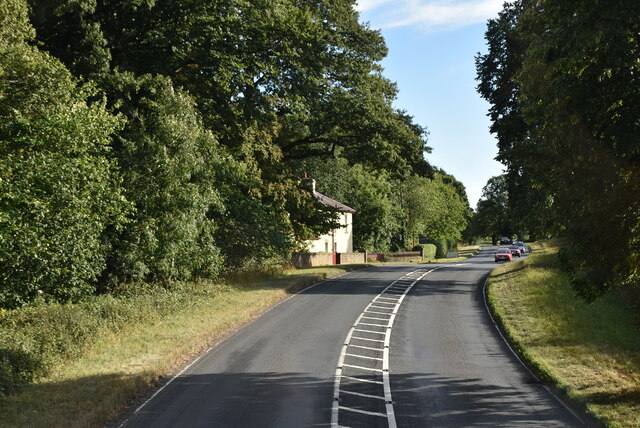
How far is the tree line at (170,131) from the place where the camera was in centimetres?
1859

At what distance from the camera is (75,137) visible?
1922cm

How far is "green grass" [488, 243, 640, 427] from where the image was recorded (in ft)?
42.4

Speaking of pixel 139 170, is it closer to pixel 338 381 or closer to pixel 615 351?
pixel 338 381

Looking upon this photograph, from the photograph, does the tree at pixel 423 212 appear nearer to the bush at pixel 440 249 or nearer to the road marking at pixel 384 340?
the bush at pixel 440 249

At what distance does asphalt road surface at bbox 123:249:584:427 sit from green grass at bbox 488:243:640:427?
26.5 inches

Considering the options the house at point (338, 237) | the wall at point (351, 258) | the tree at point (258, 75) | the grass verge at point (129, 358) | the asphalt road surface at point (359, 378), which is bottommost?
the asphalt road surface at point (359, 378)

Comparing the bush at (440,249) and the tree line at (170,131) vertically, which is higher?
the tree line at (170,131)

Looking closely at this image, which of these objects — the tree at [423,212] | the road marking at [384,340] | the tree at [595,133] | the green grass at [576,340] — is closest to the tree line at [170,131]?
the road marking at [384,340]

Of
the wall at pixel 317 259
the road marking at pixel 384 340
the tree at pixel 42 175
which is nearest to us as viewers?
the road marking at pixel 384 340

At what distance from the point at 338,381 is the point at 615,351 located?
9.69 meters

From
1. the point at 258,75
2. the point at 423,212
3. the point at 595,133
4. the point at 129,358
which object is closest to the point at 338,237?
the point at 423,212

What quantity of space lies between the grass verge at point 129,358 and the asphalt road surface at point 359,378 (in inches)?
25.5

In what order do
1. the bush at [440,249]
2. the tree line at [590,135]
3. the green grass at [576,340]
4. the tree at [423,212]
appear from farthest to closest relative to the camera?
the bush at [440,249], the tree at [423,212], the green grass at [576,340], the tree line at [590,135]

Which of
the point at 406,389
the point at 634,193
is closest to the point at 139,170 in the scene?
the point at 406,389
